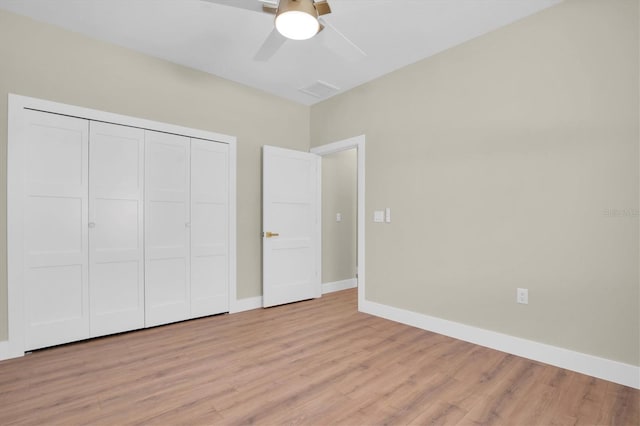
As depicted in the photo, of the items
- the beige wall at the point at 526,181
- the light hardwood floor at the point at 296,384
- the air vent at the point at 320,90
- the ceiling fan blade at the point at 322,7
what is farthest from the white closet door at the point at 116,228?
the beige wall at the point at 526,181

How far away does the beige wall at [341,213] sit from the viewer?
4.97 metres

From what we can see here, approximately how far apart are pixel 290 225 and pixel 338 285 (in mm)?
1420

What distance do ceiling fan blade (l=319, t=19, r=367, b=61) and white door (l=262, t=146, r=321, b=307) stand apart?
79.9 inches

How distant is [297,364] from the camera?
2.51 metres

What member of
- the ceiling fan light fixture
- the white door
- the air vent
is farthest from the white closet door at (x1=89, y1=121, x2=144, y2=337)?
the ceiling fan light fixture

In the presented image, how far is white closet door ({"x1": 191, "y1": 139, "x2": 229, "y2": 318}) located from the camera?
3.66 m

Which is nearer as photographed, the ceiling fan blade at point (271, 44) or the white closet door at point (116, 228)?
the ceiling fan blade at point (271, 44)

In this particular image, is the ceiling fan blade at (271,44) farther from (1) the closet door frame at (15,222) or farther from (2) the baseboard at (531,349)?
(2) the baseboard at (531,349)

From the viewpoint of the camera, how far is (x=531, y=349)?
103 inches

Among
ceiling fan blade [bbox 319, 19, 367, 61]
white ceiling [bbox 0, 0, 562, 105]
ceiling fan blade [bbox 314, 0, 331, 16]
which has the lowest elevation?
ceiling fan blade [bbox 319, 19, 367, 61]

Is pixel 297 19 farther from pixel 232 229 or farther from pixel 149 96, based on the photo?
pixel 232 229

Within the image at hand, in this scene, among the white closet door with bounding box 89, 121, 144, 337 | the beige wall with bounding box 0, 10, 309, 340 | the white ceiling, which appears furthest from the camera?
the white closet door with bounding box 89, 121, 144, 337

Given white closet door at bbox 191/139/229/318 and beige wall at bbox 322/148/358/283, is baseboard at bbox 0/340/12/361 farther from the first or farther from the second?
beige wall at bbox 322/148/358/283

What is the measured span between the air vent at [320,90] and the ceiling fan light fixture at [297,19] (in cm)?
205
